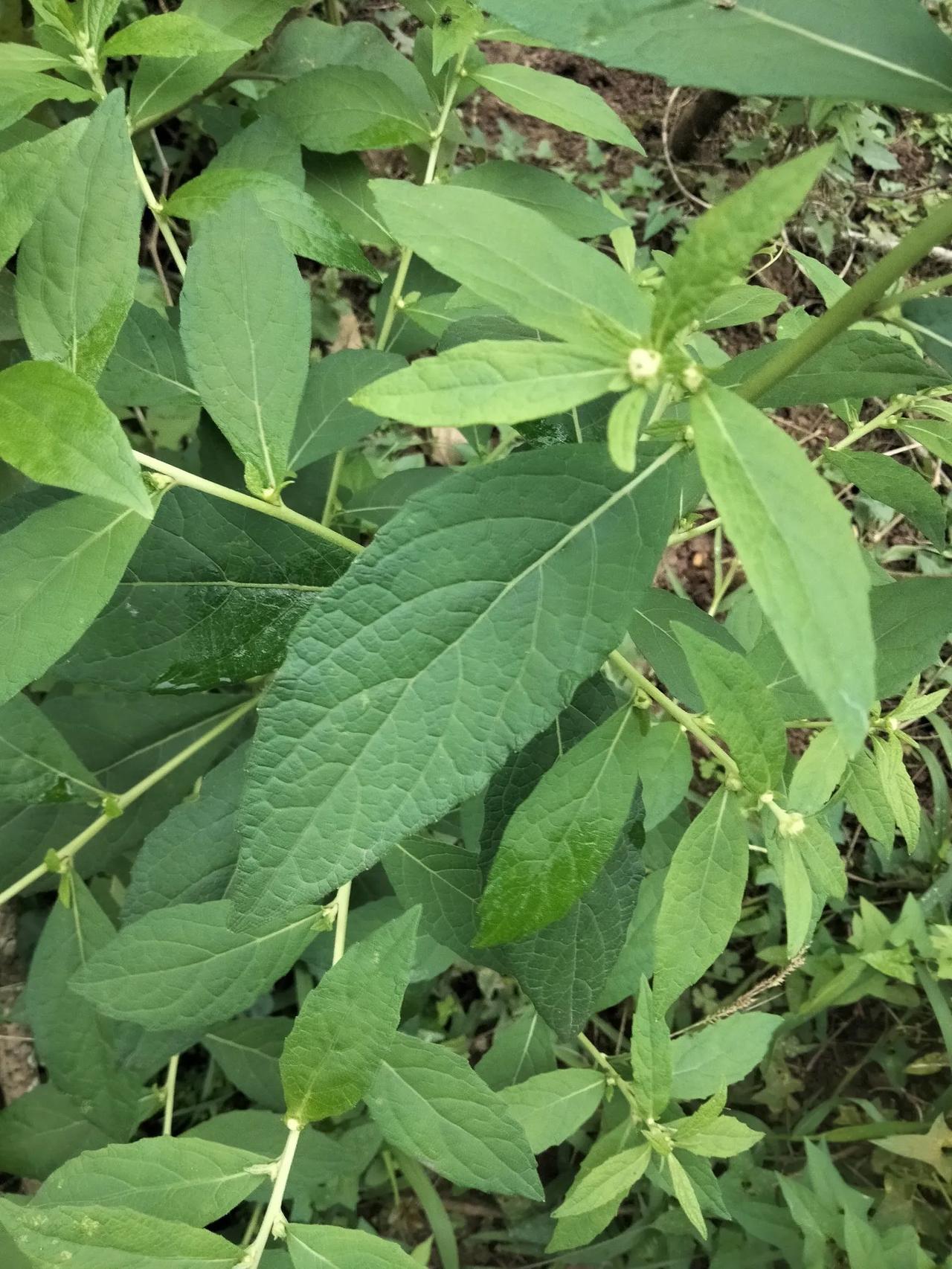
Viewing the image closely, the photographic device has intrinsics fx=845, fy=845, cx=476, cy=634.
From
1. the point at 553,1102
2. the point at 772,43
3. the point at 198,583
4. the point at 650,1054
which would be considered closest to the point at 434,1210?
the point at 553,1102

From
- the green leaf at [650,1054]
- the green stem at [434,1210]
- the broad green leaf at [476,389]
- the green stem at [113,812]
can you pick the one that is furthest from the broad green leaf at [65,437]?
the green stem at [434,1210]

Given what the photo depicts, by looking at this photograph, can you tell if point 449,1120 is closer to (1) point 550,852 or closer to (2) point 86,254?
(1) point 550,852

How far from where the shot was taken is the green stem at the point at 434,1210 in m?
1.79

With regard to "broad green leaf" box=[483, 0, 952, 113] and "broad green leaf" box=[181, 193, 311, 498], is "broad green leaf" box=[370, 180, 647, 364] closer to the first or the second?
"broad green leaf" box=[483, 0, 952, 113]

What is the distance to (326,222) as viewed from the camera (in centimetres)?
113

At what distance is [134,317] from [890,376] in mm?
967

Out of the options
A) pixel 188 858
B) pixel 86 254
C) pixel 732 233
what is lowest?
pixel 188 858

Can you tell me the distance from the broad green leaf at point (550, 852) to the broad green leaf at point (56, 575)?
0.47 meters

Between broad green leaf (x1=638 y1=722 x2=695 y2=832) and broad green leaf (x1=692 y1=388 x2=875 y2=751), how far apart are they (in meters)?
0.45

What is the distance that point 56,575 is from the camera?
0.82m

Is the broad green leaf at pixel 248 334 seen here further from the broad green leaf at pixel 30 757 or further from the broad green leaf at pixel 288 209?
the broad green leaf at pixel 30 757

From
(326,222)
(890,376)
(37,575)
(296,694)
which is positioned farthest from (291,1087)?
(326,222)

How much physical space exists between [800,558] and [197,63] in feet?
3.82

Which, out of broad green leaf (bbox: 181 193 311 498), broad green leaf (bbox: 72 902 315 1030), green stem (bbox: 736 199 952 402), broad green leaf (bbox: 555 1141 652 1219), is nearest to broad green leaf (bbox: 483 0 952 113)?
green stem (bbox: 736 199 952 402)
